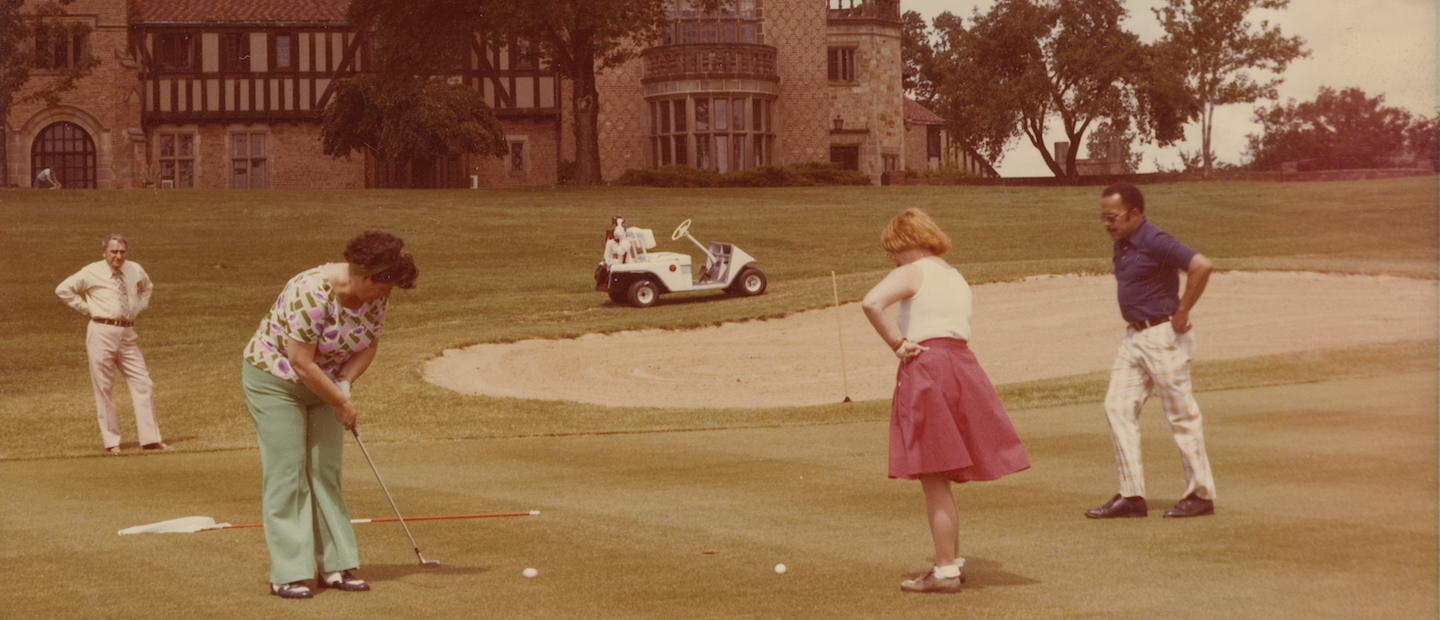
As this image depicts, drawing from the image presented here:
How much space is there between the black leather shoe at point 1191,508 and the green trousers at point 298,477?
195 inches

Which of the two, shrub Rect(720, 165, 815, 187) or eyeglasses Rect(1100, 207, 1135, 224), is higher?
shrub Rect(720, 165, 815, 187)

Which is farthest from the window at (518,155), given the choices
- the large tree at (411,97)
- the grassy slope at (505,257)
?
the grassy slope at (505,257)

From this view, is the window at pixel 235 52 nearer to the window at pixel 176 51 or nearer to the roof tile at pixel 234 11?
the roof tile at pixel 234 11

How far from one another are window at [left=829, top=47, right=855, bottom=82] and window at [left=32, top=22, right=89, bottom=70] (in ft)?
96.9

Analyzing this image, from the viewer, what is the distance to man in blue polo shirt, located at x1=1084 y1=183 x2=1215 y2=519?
8.80 meters

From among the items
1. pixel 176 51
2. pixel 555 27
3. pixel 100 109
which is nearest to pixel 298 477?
pixel 555 27

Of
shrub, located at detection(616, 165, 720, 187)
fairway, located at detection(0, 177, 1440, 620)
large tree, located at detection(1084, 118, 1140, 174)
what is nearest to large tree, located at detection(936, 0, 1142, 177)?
large tree, located at detection(1084, 118, 1140, 174)

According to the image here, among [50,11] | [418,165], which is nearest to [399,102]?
[418,165]

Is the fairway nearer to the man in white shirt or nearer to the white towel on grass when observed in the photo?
the white towel on grass

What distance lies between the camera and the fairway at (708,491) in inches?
273

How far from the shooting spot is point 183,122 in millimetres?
62062

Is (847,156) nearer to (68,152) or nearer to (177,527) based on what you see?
(68,152)

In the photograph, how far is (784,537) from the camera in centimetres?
854

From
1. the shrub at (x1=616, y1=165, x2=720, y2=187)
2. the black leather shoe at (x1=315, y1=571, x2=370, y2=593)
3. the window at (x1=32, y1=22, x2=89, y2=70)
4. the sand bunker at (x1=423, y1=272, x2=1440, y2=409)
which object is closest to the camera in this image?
the black leather shoe at (x1=315, y1=571, x2=370, y2=593)
